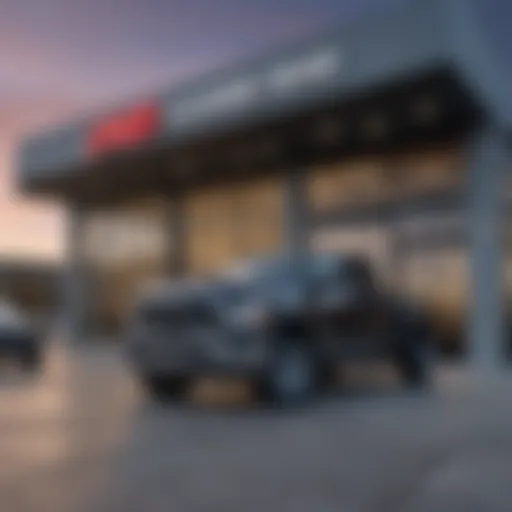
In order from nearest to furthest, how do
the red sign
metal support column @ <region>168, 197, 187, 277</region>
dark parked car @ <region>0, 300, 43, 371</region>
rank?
1. dark parked car @ <region>0, 300, 43, 371</region>
2. metal support column @ <region>168, 197, 187, 277</region>
3. the red sign

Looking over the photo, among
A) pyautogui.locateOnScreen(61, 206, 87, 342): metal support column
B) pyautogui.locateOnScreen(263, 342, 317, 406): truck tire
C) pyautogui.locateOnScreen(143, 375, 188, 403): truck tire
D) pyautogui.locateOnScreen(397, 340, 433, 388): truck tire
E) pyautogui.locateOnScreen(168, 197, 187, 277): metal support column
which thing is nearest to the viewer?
pyautogui.locateOnScreen(263, 342, 317, 406): truck tire

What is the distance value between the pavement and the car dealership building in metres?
3.61

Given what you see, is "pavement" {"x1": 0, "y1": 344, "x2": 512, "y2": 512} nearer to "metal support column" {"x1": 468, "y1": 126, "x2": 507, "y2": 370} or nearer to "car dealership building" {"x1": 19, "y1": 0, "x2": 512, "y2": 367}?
"metal support column" {"x1": 468, "y1": 126, "x2": 507, "y2": 370}

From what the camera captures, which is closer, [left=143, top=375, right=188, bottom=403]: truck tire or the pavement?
the pavement

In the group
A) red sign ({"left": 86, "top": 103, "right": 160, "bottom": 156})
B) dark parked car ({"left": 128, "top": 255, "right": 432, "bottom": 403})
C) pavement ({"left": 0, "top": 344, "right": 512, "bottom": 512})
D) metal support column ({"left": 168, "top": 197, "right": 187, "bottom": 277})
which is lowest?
pavement ({"left": 0, "top": 344, "right": 512, "bottom": 512})

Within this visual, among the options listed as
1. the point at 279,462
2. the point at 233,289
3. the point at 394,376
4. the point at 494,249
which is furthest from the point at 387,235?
the point at 279,462

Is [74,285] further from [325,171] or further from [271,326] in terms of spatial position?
[271,326]

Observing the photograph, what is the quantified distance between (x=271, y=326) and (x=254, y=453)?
2.65 m

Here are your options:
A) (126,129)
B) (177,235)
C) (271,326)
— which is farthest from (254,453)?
(126,129)

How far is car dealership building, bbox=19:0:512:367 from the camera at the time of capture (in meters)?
12.9

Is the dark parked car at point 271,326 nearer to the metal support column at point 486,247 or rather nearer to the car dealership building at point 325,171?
the car dealership building at point 325,171

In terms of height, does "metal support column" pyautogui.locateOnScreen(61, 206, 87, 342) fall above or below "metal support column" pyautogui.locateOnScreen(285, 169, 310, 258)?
below

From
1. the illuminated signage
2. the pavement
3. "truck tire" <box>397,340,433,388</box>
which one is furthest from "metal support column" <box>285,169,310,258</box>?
the pavement

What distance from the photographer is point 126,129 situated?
15484mm
